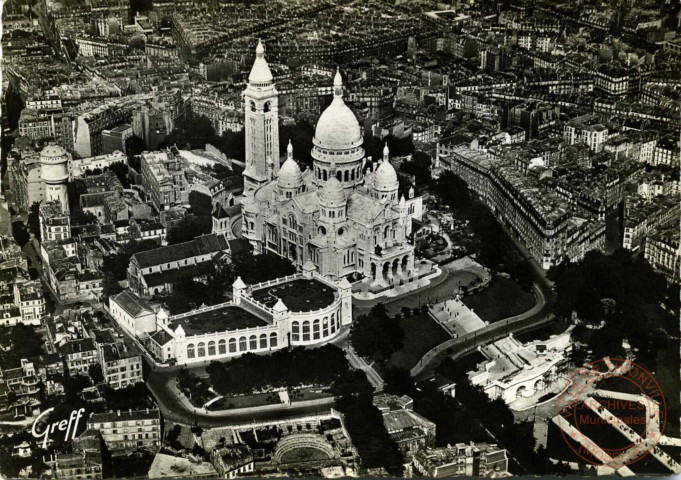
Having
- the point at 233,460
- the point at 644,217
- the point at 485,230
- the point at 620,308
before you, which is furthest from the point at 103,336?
the point at 644,217

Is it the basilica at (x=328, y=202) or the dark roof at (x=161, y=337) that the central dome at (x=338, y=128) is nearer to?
the basilica at (x=328, y=202)

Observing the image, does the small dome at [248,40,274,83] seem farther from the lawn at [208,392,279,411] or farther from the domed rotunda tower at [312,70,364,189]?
the lawn at [208,392,279,411]

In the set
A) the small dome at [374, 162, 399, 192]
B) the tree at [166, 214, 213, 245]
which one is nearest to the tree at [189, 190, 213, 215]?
the tree at [166, 214, 213, 245]

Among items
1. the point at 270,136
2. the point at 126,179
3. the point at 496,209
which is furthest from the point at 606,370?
the point at 126,179

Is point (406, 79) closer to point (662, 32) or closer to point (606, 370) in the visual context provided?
point (662, 32)

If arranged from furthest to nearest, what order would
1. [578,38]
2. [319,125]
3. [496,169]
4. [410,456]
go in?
[578,38]
[496,169]
[319,125]
[410,456]

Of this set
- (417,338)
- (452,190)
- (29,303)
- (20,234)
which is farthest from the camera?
(452,190)

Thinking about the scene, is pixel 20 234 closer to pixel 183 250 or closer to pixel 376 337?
pixel 183 250
